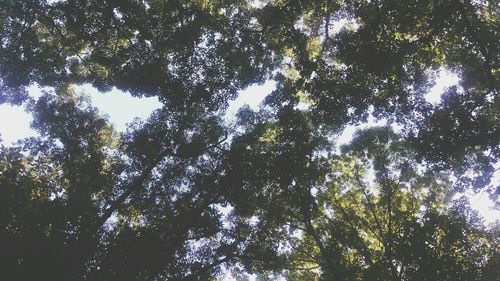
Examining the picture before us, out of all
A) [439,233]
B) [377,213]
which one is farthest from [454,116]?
[377,213]

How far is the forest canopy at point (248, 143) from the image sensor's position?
14.5m

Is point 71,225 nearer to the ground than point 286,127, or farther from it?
nearer to the ground

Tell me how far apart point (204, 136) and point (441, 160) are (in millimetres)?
11361

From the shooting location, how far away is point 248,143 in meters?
20.7

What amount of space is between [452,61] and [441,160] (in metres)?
4.23

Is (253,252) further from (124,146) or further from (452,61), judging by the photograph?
(452,61)

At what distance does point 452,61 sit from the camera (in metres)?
16.2

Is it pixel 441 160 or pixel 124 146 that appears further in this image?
pixel 124 146

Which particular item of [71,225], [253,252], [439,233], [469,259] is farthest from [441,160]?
[71,225]

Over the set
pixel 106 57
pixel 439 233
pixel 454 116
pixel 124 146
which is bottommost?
pixel 439 233

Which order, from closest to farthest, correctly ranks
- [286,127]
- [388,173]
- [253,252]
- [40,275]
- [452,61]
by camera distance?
[40,275]
[452,61]
[286,127]
[253,252]
[388,173]

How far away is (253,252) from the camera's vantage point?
64.8 ft

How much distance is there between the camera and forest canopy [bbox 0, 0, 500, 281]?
1451 cm

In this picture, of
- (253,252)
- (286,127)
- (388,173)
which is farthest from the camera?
(388,173)
